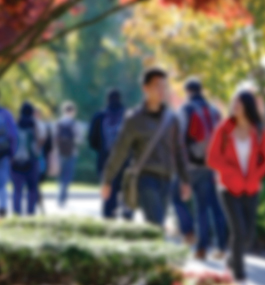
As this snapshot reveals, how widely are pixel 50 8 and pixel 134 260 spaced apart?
6.09ft

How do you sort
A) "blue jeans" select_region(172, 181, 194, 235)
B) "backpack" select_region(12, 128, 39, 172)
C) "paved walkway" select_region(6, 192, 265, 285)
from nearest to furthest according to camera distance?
"paved walkway" select_region(6, 192, 265, 285), "blue jeans" select_region(172, 181, 194, 235), "backpack" select_region(12, 128, 39, 172)

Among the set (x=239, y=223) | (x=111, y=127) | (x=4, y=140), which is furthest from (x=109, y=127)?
(x=239, y=223)

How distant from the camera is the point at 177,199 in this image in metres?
14.0

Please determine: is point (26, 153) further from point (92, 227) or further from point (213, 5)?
point (213, 5)

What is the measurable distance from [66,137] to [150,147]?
39.1ft

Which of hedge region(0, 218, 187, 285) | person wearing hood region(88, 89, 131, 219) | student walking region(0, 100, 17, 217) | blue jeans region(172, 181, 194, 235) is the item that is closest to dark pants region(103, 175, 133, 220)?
person wearing hood region(88, 89, 131, 219)

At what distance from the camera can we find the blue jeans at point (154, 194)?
9.64 metres

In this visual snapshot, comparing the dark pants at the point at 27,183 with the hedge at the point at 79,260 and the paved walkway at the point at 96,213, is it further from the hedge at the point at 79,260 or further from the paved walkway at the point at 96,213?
the hedge at the point at 79,260

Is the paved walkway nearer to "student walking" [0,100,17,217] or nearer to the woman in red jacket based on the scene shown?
the woman in red jacket

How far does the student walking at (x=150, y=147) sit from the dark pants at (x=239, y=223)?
56cm

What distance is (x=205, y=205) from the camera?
12.9 m

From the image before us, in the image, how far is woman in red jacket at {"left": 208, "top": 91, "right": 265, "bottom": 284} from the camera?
390 inches

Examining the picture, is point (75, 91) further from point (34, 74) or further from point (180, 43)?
point (180, 43)

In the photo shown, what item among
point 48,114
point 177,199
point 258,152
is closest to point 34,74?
point 48,114
